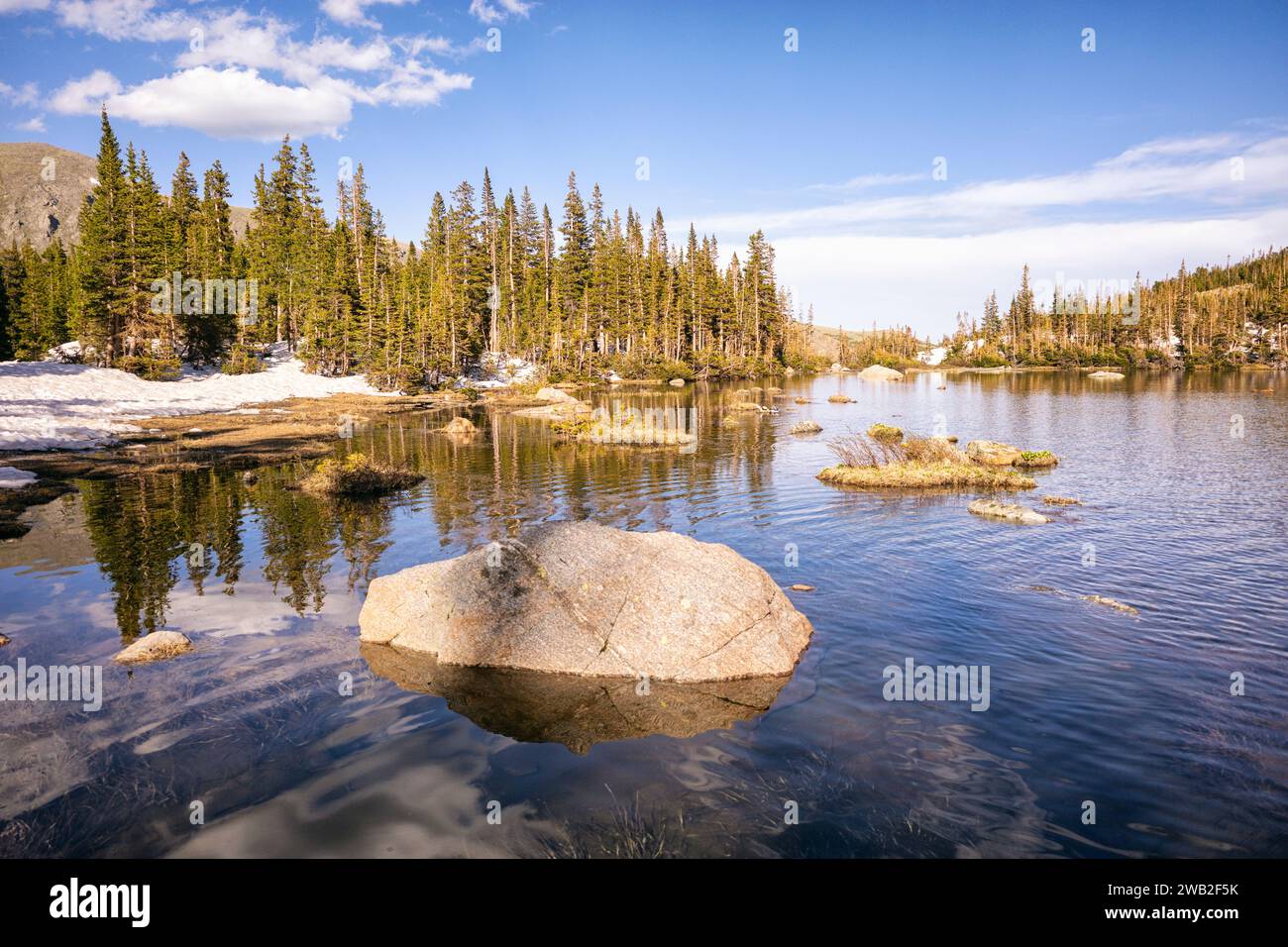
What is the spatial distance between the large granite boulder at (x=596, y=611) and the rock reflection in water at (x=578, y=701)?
9.3 inches

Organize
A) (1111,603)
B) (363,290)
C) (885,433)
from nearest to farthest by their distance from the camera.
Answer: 1. (1111,603)
2. (885,433)
3. (363,290)

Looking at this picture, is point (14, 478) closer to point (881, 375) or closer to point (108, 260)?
point (108, 260)

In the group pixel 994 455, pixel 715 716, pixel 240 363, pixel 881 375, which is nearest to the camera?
pixel 715 716

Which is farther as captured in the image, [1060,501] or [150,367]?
[150,367]

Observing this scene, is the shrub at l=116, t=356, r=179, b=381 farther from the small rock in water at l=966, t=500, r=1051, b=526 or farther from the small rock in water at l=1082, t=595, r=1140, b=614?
the small rock in water at l=1082, t=595, r=1140, b=614

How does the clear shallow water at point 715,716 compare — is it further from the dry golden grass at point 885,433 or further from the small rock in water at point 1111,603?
the dry golden grass at point 885,433

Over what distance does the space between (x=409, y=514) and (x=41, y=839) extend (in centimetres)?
1646

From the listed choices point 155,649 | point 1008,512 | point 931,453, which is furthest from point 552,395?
point 155,649

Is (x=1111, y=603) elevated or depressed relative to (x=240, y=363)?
depressed

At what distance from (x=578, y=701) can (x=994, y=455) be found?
27531 millimetres

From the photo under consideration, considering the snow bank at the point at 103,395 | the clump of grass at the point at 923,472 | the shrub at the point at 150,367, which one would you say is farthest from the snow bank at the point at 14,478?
the shrub at the point at 150,367

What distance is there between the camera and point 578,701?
10.5 m

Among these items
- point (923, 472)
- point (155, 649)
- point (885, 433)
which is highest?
point (885, 433)

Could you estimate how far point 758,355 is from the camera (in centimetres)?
12362
